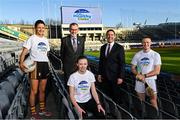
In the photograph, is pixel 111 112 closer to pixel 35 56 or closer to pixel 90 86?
pixel 90 86

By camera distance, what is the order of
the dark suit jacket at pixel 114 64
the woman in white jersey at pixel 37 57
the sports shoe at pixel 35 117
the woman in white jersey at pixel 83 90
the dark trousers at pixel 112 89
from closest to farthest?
1. the woman in white jersey at pixel 83 90
2. the sports shoe at pixel 35 117
3. the woman in white jersey at pixel 37 57
4. the dark suit jacket at pixel 114 64
5. the dark trousers at pixel 112 89

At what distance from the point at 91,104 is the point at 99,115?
237 mm

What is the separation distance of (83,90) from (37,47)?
4.54 ft

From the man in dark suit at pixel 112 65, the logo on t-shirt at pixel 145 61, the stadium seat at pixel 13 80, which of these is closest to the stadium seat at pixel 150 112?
the logo on t-shirt at pixel 145 61

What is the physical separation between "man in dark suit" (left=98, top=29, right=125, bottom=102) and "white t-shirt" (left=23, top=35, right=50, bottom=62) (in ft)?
3.81

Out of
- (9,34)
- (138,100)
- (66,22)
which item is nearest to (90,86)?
(138,100)

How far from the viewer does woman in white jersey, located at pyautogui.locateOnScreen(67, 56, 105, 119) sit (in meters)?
5.98

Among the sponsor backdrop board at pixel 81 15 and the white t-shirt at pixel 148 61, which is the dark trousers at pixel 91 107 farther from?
the sponsor backdrop board at pixel 81 15

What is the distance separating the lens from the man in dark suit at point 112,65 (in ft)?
24.1

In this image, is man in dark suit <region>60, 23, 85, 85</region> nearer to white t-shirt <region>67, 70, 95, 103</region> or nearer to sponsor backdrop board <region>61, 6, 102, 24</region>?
white t-shirt <region>67, 70, 95, 103</region>

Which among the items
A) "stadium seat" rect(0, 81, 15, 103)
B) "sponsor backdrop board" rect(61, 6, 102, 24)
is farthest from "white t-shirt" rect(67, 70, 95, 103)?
"sponsor backdrop board" rect(61, 6, 102, 24)

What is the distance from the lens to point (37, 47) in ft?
22.8

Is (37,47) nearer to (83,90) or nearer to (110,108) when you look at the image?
(83,90)

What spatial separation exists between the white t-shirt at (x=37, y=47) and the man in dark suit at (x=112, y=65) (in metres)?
1.16
